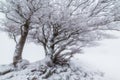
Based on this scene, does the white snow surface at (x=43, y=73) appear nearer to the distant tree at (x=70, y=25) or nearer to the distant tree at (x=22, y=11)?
the distant tree at (x=70, y=25)

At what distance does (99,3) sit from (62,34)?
1.56m

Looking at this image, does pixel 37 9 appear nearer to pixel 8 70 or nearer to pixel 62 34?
pixel 62 34

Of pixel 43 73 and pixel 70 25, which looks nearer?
pixel 70 25

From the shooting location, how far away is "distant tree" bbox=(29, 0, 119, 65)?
525 cm

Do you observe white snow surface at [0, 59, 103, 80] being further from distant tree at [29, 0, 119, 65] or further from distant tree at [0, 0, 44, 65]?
distant tree at [0, 0, 44, 65]

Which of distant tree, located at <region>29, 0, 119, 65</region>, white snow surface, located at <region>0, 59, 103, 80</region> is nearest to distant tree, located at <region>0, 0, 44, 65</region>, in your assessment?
distant tree, located at <region>29, 0, 119, 65</region>

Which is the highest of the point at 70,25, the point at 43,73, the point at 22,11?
the point at 22,11

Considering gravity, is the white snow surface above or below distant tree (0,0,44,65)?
below

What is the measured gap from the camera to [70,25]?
5477 millimetres

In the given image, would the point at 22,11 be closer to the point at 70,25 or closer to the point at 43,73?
the point at 70,25

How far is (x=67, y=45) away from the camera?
20.9 feet

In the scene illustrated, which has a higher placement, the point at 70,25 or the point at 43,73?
the point at 70,25

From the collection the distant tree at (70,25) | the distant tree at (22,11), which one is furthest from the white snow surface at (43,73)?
the distant tree at (22,11)

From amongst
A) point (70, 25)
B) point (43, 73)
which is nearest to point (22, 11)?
point (70, 25)
